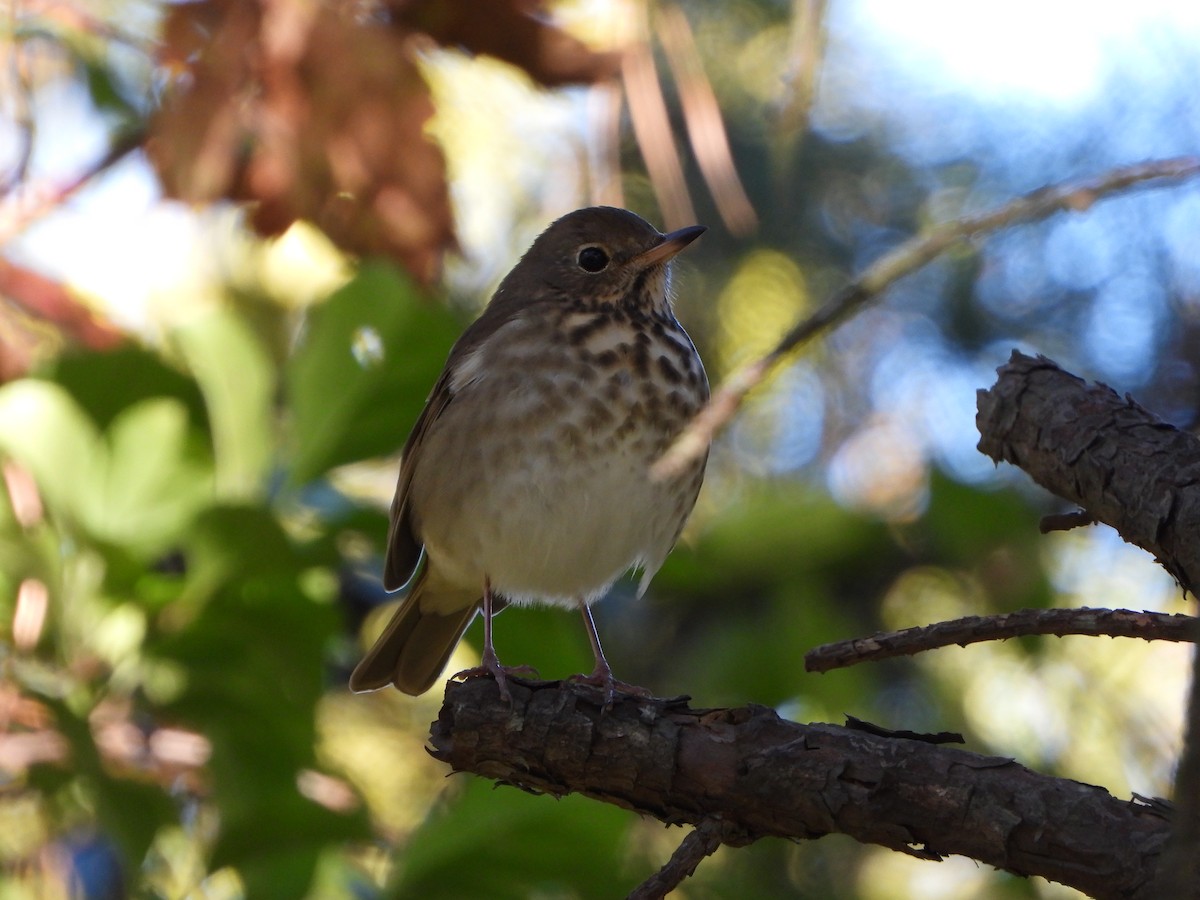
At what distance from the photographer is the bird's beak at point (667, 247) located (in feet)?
9.65

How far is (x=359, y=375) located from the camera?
2.81 m

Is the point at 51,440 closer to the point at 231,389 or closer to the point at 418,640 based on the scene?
the point at 231,389

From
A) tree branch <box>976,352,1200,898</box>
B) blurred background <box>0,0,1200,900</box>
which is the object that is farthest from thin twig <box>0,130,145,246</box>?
tree branch <box>976,352,1200,898</box>

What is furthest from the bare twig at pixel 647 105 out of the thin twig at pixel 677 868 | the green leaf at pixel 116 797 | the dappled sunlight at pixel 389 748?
the dappled sunlight at pixel 389 748

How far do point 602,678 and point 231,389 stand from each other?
3.25 ft

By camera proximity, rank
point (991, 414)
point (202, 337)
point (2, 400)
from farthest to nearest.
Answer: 1. point (202, 337)
2. point (2, 400)
3. point (991, 414)

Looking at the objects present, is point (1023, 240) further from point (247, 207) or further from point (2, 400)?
point (2, 400)

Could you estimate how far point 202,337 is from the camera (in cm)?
276

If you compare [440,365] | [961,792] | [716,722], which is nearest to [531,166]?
[440,365]

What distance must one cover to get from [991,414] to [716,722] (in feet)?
2.11

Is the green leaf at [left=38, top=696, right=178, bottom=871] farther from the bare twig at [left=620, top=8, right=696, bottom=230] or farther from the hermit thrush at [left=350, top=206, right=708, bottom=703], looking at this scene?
the bare twig at [left=620, top=8, right=696, bottom=230]

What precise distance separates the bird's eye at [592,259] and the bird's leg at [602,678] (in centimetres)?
81

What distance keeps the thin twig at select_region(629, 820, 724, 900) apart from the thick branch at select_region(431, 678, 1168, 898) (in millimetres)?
68

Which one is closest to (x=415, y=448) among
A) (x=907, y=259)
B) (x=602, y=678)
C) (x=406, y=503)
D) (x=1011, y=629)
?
(x=406, y=503)
